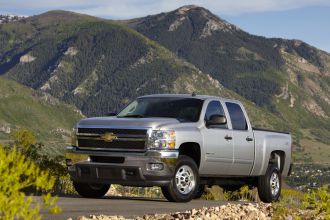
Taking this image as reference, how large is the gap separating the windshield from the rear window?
2.92 feet

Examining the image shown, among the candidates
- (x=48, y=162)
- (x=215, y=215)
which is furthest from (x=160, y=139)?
(x=48, y=162)

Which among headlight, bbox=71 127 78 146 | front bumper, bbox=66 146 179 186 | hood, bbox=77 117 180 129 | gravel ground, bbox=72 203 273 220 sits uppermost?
hood, bbox=77 117 180 129

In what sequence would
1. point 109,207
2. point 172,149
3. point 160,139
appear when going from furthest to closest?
1. point 172,149
2. point 160,139
3. point 109,207

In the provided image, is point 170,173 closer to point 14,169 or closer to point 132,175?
point 132,175

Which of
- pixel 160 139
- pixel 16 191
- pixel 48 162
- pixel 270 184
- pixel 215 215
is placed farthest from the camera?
pixel 48 162

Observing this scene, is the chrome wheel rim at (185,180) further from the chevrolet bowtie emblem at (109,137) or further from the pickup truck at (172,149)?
the chevrolet bowtie emblem at (109,137)

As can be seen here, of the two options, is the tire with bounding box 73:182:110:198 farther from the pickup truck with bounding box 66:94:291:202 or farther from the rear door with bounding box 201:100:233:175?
the rear door with bounding box 201:100:233:175

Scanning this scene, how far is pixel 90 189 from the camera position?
1452 centimetres

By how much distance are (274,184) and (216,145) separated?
2570 millimetres

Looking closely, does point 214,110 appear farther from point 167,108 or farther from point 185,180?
point 185,180

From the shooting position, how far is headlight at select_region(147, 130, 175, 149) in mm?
13062

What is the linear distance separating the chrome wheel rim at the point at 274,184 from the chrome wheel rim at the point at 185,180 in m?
2.98

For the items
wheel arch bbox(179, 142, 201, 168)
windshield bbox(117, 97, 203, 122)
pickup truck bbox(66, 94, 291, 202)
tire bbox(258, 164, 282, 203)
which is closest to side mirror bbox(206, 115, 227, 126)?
pickup truck bbox(66, 94, 291, 202)

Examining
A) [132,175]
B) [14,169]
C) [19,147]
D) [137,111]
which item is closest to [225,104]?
[137,111]
